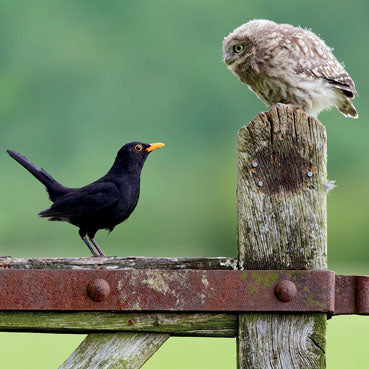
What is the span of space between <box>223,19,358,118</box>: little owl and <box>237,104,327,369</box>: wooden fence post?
1.55 metres

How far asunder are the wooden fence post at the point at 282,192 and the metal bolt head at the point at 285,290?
6cm

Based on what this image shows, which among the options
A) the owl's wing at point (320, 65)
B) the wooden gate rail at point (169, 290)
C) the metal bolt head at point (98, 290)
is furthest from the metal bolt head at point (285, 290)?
the owl's wing at point (320, 65)

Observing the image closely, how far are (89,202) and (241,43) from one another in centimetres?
134

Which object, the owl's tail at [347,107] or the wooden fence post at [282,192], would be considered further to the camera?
the owl's tail at [347,107]

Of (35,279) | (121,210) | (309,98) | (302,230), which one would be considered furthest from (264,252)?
(309,98)

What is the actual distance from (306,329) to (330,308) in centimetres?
8

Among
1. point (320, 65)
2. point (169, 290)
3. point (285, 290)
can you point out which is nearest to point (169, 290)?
point (169, 290)

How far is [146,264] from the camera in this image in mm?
1877

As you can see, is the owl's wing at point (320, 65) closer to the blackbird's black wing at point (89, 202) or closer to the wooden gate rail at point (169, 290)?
the blackbird's black wing at point (89, 202)

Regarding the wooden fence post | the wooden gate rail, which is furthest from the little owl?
the wooden gate rail

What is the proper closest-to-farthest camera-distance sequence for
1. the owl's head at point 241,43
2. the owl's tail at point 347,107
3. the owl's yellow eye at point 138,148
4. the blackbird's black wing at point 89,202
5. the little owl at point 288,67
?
the blackbird's black wing at point 89,202
the owl's yellow eye at point 138,148
the little owl at point 288,67
the owl's head at point 241,43
the owl's tail at point 347,107

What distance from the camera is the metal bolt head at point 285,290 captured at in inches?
67.6

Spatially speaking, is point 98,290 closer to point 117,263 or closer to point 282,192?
point 117,263

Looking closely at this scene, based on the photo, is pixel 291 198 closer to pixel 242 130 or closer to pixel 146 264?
pixel 242 130
